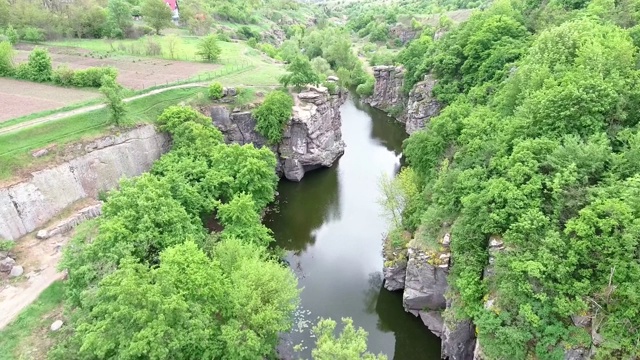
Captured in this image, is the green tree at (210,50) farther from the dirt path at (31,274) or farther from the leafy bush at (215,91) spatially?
the dirt path at (31,274)

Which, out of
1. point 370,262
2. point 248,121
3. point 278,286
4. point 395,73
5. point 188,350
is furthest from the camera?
point 395,73

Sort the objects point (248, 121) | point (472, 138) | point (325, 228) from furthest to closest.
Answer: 1. point (248, 121)
2. point (325, 228)
3. point (472, 138)

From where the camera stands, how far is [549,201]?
2300 cm

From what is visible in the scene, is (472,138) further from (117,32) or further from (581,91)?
(117,32)

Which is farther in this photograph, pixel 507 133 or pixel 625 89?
pixel 507 133

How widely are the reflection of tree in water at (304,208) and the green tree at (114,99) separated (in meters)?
17.4

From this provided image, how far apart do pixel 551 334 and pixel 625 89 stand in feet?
52.2

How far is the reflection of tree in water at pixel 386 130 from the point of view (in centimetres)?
6269

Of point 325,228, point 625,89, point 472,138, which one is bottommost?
point 325,228

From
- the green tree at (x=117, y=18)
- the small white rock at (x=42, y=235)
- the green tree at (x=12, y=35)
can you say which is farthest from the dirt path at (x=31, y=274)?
the green tree at (x=117, y=18)

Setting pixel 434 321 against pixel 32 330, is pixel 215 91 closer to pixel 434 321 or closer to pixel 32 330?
pixel 32 330

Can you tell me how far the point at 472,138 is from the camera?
32.7m

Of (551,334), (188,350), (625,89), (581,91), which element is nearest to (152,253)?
(188,350)

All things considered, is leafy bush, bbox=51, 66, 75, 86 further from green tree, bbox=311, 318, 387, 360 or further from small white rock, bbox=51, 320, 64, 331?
green tree, bbox=311, 318, 387, 360
